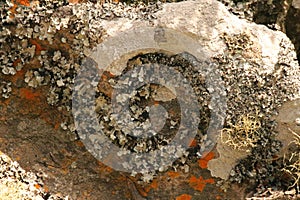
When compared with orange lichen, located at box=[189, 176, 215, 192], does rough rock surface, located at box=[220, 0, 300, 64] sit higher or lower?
higher

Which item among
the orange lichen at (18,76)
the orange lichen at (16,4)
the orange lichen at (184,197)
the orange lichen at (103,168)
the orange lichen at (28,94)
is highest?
the orange lichen at (16,4)

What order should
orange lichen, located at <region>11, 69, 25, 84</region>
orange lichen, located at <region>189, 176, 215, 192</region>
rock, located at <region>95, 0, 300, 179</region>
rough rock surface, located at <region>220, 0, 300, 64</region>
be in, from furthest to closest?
rough rock surface, located at <region>220, 0, 300, 64</region>, orange lichen, located at <region>11, 69, 25, 84</region>, orange lichen, located at <region>189, 176, 215, 192</region>, rock, located at <region>95, 0, 300, 179</region>

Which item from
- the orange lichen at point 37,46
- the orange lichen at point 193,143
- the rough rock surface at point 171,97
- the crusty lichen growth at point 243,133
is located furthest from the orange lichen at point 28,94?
the crusty lichen growth at point 243,133

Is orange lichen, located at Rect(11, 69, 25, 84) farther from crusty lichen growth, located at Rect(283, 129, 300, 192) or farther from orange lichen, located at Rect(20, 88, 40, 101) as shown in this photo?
crusty lichen growth, located at Rect(283, 129, 300, 192)

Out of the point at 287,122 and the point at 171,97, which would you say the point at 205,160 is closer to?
the point at 171,97

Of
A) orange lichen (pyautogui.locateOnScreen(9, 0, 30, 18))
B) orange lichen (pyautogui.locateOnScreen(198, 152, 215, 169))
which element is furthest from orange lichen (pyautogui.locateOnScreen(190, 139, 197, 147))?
orange lichen (pyautogui.locateOnScreen(9, 0, 30, 18))

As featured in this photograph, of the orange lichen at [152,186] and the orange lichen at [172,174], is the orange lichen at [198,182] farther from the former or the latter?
the orange lichen at [152,186]

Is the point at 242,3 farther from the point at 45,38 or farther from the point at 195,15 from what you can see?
the point at 45,38

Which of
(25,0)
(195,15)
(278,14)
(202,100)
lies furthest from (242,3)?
(25,0)
